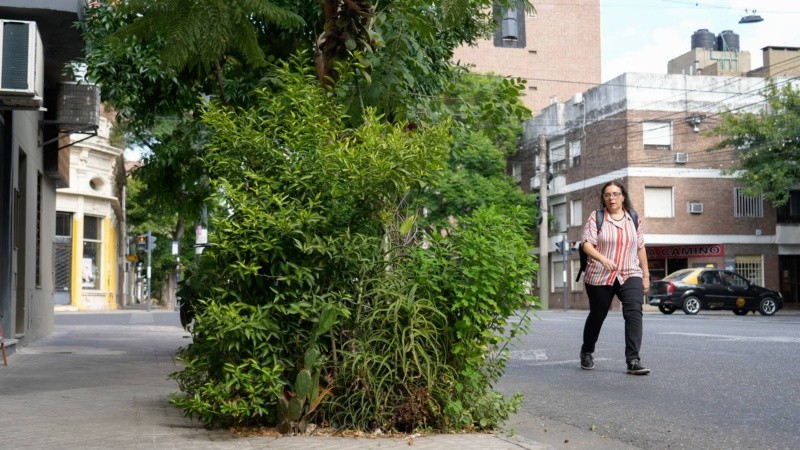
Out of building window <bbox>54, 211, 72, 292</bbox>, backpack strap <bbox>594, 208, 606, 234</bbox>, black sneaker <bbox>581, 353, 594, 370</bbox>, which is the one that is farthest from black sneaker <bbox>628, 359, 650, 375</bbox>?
building window <bbox>54, 211, 72, 292</bbox>

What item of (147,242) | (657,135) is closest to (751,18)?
(657,135)

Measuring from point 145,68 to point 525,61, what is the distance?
62.7 meters

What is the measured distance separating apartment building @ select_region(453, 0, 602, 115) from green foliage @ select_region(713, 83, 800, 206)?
100 ft

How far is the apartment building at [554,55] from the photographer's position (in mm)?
72688

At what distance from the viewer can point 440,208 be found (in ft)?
163

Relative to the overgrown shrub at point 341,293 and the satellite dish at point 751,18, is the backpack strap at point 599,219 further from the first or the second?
the satellite dish at point 751,18

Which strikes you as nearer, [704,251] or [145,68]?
[145,68]

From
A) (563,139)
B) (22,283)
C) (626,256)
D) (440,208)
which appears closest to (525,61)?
(563,139)

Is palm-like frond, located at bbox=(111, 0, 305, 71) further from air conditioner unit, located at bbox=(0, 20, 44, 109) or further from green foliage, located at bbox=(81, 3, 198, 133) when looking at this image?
green foliage, located at bbox=(81, 3, 198, 133)

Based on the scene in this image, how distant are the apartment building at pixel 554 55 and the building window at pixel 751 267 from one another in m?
27.3

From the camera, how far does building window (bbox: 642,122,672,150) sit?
46.1 metres

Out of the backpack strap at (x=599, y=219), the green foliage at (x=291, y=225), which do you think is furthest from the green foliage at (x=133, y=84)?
the green foliage at (x=291, y=225)

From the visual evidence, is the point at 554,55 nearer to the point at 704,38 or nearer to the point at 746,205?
the point at 704,38

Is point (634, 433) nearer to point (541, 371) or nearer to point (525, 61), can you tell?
point (541, 371)
